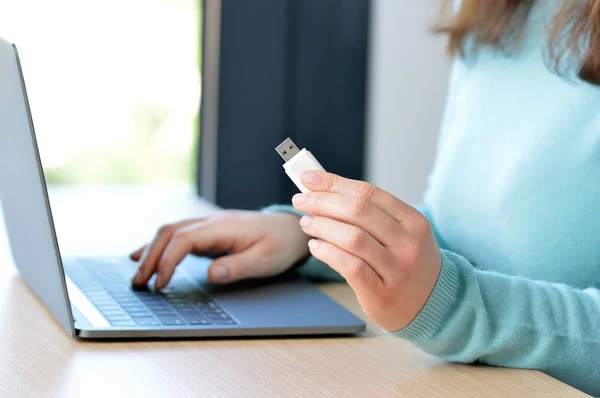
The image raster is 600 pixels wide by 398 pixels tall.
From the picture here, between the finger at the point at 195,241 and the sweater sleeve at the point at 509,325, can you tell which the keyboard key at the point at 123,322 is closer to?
the finger at the point at 195,241

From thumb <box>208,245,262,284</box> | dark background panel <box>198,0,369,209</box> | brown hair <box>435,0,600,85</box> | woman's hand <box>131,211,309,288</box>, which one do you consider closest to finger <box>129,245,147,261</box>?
woman's hand <box>131,211,309,288</box>

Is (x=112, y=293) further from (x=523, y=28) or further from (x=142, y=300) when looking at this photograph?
(x=523, y=28)

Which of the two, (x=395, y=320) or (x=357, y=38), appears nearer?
(x=395, y=320)

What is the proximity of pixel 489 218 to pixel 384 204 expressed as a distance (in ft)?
1.01

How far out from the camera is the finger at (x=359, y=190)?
1.76 feet

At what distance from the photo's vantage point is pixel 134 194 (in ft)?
5.03

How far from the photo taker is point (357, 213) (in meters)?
0.52

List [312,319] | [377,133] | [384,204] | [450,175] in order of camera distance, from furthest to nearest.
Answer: [377,133]
[450,175]
[312,319]
[384,204]

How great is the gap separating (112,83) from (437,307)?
1618 millimetres

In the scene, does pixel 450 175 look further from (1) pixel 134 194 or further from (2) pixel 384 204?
(1) pixel 134 194

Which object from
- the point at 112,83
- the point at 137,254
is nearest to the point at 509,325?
the point at 137,254

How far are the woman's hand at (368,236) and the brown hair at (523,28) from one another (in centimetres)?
33

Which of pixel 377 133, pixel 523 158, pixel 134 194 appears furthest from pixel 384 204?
pixel 377 133

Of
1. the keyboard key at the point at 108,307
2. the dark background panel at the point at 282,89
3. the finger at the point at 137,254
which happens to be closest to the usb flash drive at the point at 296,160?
the keyboard key at the point at 108,307
